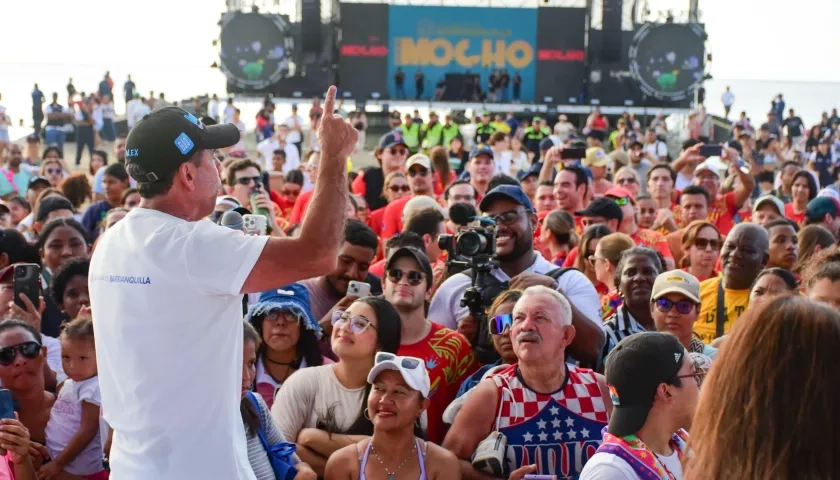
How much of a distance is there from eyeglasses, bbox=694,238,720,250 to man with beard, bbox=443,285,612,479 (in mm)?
2608

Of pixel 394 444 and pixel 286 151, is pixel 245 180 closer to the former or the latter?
pixel 394 444

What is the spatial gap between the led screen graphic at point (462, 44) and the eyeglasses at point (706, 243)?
2111cm

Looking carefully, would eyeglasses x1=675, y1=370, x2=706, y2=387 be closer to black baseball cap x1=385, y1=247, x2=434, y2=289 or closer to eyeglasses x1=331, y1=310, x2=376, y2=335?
eyeglasses x1=331, y1=310, x2=376, y2=335

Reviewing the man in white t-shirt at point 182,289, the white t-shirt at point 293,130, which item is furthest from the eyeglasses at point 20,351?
the white t-shirt at point 293,130

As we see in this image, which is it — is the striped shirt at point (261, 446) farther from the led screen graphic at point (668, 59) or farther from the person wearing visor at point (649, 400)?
the led screen graphic at point (668, 59)

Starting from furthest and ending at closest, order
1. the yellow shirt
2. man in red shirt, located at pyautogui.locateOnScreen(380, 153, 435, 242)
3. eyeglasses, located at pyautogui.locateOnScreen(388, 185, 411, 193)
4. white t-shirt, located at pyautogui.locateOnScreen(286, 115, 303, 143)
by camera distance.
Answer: white t-shirt, located at pyautogui.locateOnScreen(286, 115, 303, 143) → eyeglasses, located at pyautogui.locateOnScreen(388, 185, 411, 193) → man in red shirt, located at pyautogui.locateOnScreen(380, 153, 435, 242) → the yellow shirt

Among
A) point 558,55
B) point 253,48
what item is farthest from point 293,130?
point 558,55

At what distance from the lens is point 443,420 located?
4.60 metres

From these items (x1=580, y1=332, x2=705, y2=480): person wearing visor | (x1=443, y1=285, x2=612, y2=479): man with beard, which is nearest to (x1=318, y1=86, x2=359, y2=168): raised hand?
(x1=580, y1=332, x2=705, y2=480): person wearing visor

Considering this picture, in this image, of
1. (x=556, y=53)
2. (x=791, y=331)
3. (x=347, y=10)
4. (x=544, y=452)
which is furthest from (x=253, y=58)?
(x=791, y=331)

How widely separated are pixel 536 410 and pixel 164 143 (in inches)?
86.9

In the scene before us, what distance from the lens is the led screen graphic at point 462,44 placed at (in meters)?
27.3

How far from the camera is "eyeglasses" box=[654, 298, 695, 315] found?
16.4 feet

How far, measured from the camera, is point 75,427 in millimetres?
4789
